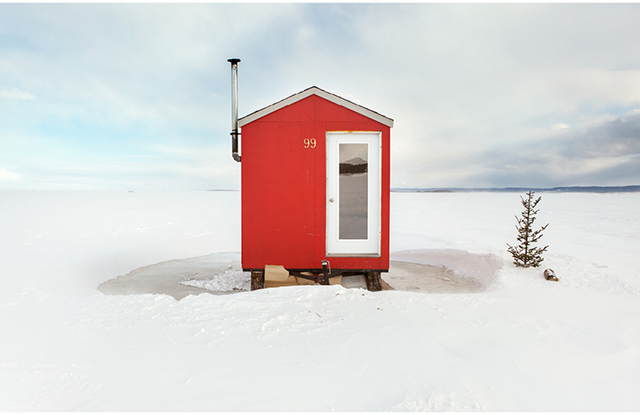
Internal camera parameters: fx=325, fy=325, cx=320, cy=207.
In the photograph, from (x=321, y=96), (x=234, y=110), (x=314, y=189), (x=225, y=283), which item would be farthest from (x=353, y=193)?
(x=225, y=283)

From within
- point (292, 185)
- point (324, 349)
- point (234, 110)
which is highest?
point (234, 110)

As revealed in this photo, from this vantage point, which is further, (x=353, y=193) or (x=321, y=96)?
(x=353, y=193)

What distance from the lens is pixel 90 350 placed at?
9.07 ft

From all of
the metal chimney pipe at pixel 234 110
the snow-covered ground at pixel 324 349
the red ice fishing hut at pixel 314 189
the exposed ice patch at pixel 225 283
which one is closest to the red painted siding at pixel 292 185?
the red ice fishing hut at pixel 314 189

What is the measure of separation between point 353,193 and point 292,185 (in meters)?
0.99

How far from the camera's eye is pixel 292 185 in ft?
17.1

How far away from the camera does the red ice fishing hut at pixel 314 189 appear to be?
16.9 ft

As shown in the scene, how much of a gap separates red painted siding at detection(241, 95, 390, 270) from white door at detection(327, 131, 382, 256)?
0.34 feet

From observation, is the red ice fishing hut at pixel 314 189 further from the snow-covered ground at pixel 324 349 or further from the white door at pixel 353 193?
the snow-covered ground at pixel 324 349

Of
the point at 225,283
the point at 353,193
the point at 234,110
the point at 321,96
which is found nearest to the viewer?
the point at 321,96

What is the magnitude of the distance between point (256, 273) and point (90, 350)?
2717 millimetres

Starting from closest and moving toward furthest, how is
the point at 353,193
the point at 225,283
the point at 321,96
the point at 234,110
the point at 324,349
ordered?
the point at 324,349 < the point at 321,96 < the point at 353,193 < the point at 234,110 < the point at 225,283

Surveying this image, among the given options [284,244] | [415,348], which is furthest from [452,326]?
[284,244]

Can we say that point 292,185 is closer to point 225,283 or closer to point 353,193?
point 353,193
